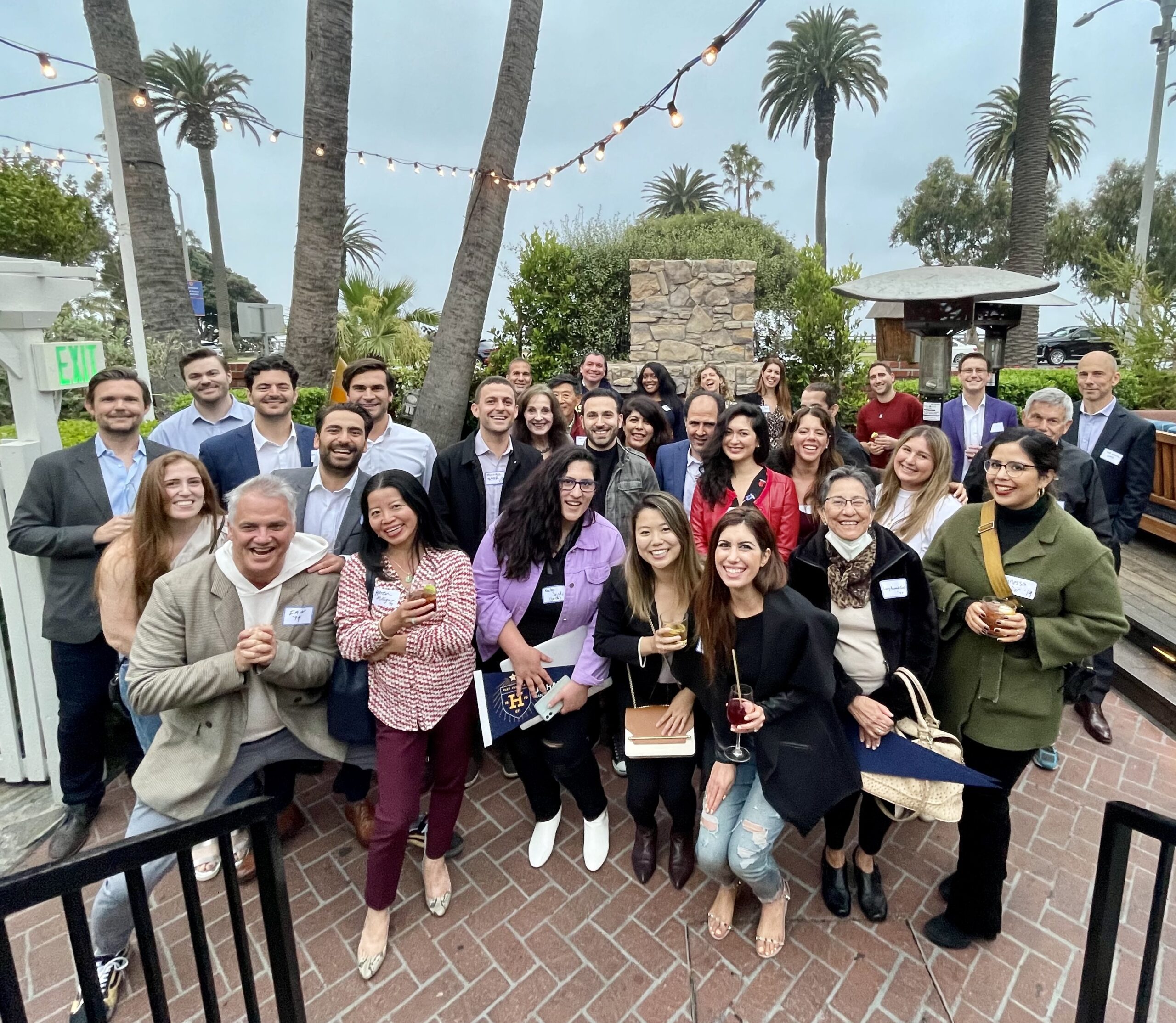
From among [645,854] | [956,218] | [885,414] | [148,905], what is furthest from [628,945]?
[956,218]

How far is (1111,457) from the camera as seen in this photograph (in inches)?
170

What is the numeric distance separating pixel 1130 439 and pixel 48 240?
19.2m

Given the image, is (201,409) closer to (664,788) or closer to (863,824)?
(664,788)

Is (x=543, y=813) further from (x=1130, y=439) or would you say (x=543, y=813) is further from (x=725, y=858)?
(x=1130, y=439)

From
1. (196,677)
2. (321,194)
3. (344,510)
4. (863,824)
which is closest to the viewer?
(196,677)

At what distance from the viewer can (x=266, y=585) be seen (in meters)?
2.64

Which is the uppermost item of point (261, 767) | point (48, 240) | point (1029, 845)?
point (48, 240)

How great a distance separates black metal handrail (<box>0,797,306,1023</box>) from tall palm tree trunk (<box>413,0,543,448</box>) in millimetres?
6052

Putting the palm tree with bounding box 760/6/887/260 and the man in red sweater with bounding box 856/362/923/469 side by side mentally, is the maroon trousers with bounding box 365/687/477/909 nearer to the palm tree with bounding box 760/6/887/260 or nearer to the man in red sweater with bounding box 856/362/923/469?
the man in red sweater with bounding box 856/362/923/469

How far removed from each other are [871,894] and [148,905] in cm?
268

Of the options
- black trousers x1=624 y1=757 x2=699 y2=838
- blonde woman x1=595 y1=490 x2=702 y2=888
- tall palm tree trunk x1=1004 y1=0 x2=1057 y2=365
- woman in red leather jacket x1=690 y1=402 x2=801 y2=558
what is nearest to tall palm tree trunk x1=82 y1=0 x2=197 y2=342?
woman in red leather jacket x1=690 y1=402 x2=801 y2=558

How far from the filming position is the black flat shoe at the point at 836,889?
9.28 ft

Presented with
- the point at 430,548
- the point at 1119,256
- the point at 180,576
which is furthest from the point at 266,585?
the point at 1119,256

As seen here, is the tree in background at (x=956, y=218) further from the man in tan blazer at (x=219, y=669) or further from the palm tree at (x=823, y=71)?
the man in tan blazer at (x=219, y=669)
